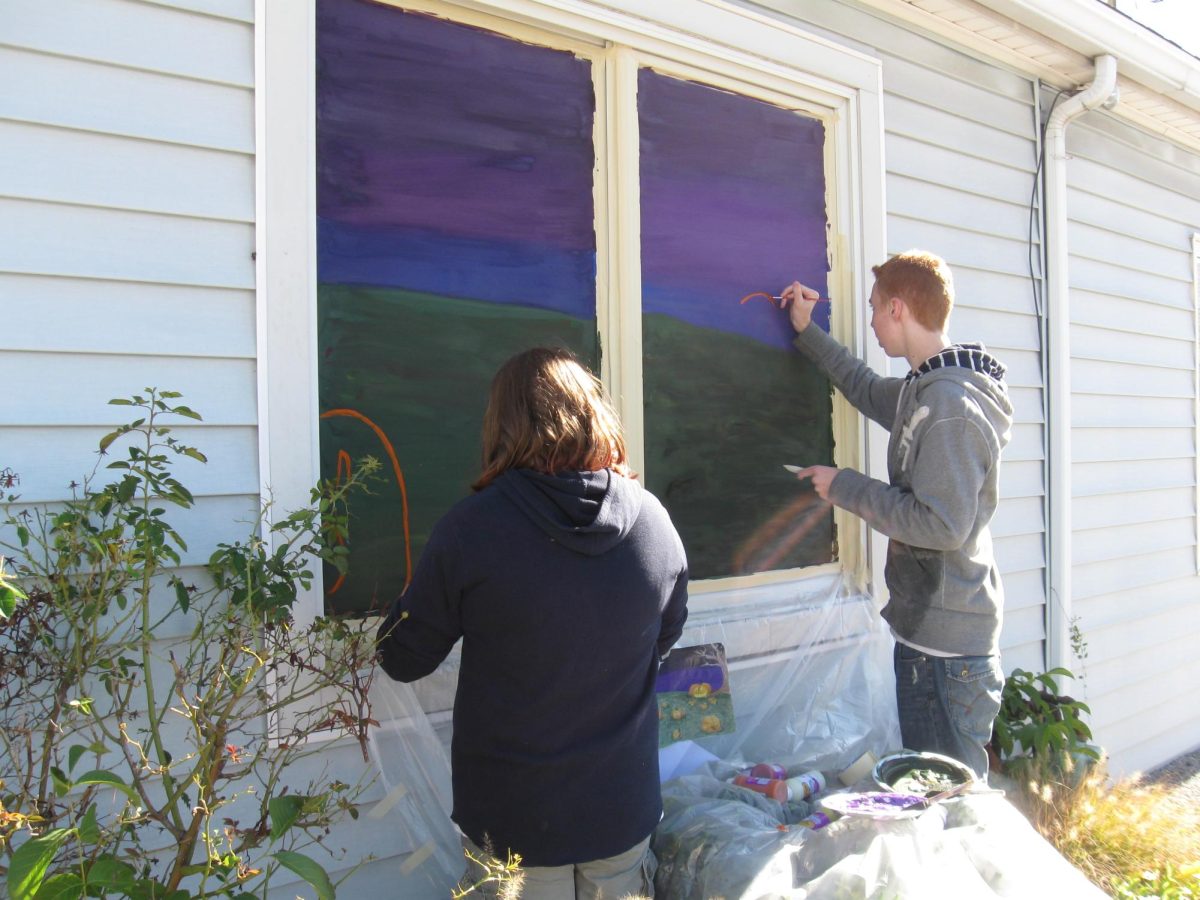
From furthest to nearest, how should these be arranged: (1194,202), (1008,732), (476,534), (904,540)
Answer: (1194,202) < (1008,732) < (904,540) < (476,534)

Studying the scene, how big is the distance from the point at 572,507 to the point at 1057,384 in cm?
337

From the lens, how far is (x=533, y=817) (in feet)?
5.51

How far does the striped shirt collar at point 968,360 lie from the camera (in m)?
2.51

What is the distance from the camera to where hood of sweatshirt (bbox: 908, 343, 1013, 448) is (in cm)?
243

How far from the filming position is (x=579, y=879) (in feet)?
5.78

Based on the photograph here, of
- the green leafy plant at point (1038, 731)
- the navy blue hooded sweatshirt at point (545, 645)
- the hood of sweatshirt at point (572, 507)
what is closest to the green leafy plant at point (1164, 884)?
the green leafy plant at point (1038, 731)

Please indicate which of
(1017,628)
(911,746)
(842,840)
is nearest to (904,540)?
(911,746)

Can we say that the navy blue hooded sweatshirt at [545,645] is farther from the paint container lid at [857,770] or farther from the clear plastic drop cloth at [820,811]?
the paint container lid at [857,770]

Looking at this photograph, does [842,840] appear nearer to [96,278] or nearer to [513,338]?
[513,338]

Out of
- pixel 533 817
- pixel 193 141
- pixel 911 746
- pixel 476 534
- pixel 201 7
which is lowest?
pixel 911 746

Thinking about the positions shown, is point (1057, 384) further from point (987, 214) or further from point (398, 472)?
point (398, 472)

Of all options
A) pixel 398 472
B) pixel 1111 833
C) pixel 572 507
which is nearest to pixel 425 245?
pixel 398 472

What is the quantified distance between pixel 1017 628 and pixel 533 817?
305cm

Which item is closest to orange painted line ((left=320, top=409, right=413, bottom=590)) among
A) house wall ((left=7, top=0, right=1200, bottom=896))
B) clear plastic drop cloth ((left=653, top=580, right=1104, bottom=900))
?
house wall ((left=7, top=0, right=1200, bottom=896))
